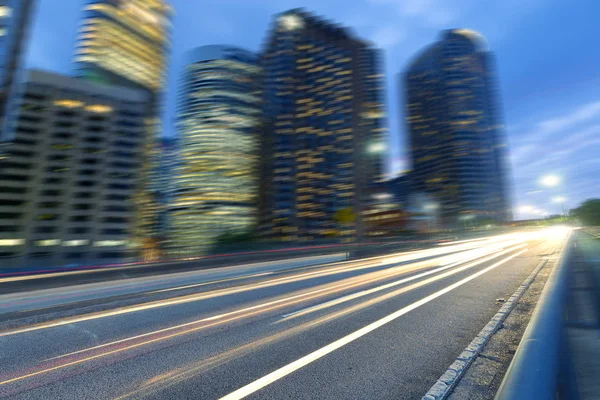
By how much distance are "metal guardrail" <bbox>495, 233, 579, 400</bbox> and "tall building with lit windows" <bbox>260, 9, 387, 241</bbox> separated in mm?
116848

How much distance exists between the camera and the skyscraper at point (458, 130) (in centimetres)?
14862

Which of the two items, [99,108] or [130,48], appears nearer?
[99,108]

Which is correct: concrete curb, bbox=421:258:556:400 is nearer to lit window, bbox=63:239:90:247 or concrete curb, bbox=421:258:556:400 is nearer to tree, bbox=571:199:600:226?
lit window, bbox=63:239:90:247

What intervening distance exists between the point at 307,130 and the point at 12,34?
363 feet

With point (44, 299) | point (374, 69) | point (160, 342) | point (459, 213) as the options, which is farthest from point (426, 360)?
point (374, 69)

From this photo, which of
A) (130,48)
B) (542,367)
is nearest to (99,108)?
(130,48)

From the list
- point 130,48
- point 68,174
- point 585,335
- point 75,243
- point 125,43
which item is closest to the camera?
point 585,335

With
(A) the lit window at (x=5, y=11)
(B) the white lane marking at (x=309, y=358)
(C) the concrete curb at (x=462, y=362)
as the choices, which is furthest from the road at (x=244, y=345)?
(A) the lit window at (x=5, y=11)

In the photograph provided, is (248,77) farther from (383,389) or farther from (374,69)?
(383,389)

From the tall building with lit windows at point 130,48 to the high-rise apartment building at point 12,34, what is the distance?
3274 inches

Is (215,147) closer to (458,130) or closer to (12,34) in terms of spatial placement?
(12,34)

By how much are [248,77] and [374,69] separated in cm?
7774

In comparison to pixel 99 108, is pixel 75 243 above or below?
below

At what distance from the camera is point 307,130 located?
141125mm
